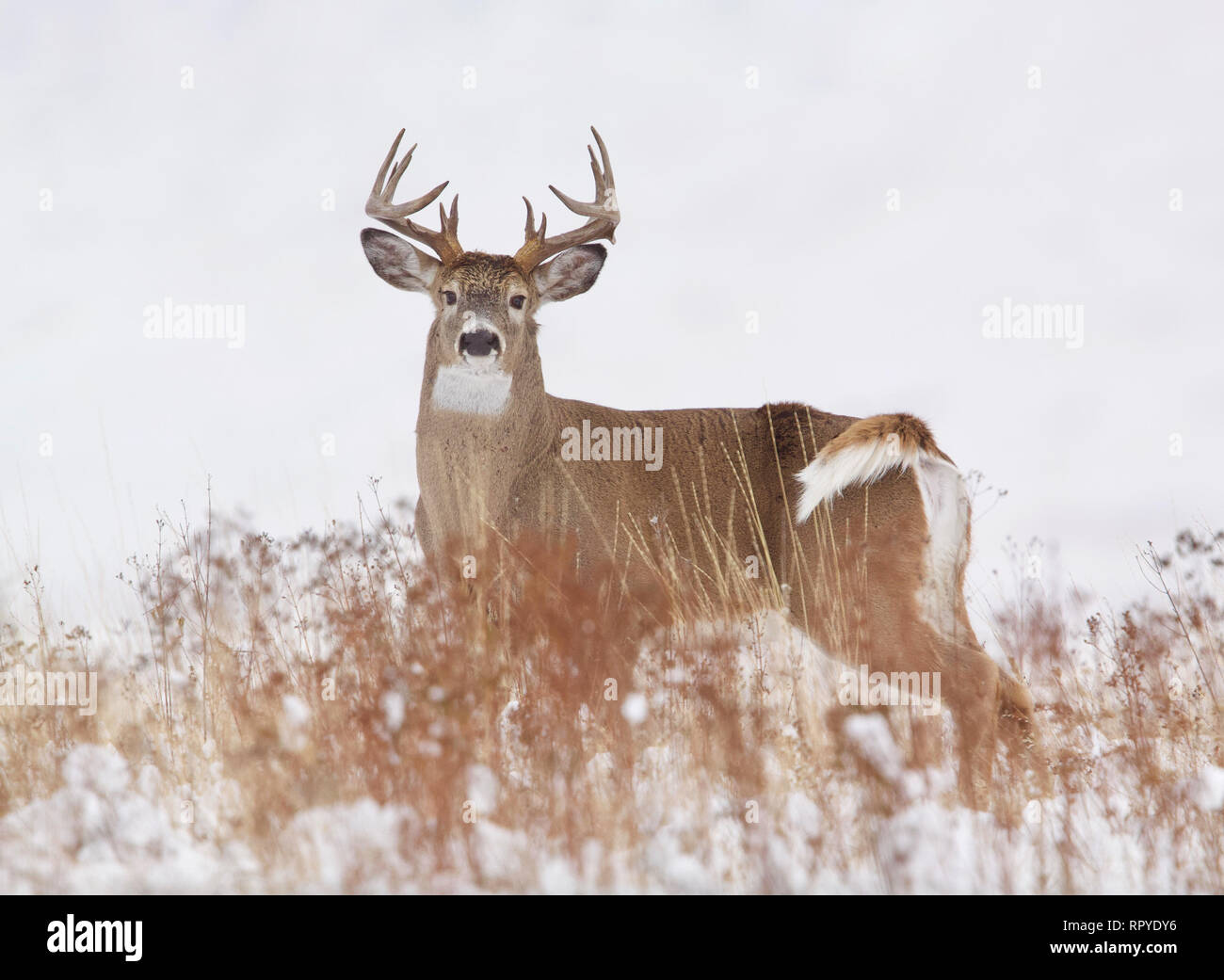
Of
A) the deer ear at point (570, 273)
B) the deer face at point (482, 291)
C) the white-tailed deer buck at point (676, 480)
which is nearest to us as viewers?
the white-tailed deer buck at point (676, 480)

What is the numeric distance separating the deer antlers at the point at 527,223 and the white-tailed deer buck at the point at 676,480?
0.01 meters

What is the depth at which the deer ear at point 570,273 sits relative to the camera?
8.70 m

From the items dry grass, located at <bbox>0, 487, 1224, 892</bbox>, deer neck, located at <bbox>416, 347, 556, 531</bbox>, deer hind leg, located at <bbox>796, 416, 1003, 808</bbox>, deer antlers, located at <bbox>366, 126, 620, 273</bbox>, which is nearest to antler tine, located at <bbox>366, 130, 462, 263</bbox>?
deer antlers, located at <bbox>366, 126, 620, 273</bbox>

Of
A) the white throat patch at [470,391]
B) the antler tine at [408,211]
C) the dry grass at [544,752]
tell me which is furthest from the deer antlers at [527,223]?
the dry grass at [544,752]

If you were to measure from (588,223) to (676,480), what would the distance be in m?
2.07

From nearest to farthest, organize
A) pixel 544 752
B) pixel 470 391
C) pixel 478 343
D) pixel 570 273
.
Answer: pixel 544 752 < pixel 478 343 < pixel 470 391 < pixel 570 273

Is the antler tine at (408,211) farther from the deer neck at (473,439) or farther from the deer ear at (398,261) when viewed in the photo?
the deer neck at (473,439)

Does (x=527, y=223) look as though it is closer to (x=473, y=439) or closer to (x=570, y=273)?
(x=570, y=273)

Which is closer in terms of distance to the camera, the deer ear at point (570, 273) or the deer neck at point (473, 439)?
the deer neck at point (473, 439)

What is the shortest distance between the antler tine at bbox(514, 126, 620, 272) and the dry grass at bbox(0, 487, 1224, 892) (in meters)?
2.31

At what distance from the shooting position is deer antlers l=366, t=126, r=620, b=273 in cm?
852

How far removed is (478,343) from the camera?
7.78 metres

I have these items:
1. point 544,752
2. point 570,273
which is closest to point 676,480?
point 570,273

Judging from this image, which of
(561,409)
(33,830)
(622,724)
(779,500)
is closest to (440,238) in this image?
(561,409)
